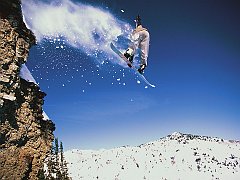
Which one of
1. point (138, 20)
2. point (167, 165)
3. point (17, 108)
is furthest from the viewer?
point (167, 165)

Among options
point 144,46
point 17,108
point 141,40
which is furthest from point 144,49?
point 17,108

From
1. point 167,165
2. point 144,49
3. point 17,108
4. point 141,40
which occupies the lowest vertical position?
point 144,49

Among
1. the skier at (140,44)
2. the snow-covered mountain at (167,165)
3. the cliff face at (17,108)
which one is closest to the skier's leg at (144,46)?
the skier at (140,44)

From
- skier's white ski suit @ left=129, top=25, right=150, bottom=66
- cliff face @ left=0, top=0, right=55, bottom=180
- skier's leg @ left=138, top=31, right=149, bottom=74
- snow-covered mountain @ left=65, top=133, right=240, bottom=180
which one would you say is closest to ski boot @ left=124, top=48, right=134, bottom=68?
skier's white ski suit @ left=129, top=25, right=150, bottom=66

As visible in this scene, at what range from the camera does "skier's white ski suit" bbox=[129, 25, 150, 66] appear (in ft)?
49.1

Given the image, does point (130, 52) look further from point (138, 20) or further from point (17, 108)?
point (17, 108)

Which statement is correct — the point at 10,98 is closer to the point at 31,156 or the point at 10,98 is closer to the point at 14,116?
the point at 14,116

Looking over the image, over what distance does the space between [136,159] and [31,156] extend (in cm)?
10968

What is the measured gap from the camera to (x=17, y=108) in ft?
91.5

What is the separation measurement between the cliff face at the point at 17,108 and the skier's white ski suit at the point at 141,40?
1259 cm

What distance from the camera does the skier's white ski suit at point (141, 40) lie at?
14953mm

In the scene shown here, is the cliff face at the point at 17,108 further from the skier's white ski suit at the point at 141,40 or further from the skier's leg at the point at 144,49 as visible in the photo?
the skier's white ski suit at the point at 141,40

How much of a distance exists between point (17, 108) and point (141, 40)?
16.5m

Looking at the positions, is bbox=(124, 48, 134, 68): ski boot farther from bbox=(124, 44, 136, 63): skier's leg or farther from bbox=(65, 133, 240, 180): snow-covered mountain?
bbox=(65, 133, 240, 180): snow-covered mountain
